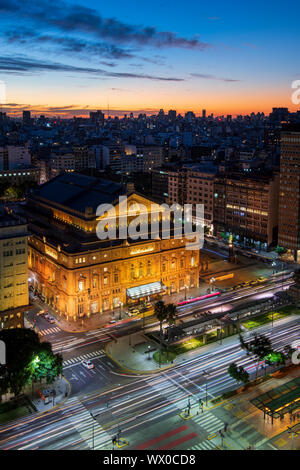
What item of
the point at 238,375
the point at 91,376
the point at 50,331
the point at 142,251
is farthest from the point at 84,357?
the point at 142,251

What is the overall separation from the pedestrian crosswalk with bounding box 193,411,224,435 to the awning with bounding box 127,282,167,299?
41962 mm

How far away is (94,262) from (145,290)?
47.3 ft

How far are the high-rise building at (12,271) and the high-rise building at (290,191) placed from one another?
277ft

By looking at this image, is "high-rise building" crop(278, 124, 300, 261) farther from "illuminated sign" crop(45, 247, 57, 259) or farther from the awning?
"illuminated sign" crop(45, 247, 57, 259)

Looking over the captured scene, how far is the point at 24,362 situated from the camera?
2849 inches

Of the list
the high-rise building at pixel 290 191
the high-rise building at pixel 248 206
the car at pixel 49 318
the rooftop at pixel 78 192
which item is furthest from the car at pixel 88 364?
the high-rise building at pixel 248 206

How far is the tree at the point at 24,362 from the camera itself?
7125 centimetres

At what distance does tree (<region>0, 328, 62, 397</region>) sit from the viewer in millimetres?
71250

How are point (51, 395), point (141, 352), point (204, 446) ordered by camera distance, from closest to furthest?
point (204, 446), point (51, 395), point (141, 352)

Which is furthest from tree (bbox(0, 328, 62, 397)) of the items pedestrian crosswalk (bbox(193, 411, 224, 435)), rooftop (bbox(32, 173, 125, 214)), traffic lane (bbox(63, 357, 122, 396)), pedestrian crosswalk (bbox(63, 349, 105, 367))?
rooftop (bbox(32, 173, 125, 214))

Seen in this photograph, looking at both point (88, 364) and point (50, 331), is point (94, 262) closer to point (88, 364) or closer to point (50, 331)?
point (50, 331)

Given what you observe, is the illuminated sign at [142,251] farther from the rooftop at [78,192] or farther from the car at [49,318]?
the car at [49,318]
